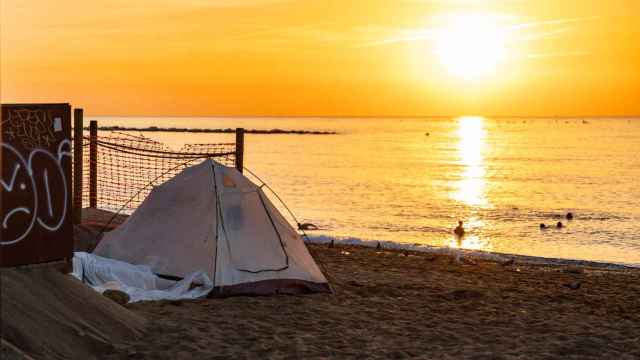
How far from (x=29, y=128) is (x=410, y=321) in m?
5.19

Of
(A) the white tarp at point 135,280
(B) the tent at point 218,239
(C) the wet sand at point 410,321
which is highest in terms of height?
(B) the tent at point 218,239

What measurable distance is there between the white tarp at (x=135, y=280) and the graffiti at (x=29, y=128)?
283 centimetres

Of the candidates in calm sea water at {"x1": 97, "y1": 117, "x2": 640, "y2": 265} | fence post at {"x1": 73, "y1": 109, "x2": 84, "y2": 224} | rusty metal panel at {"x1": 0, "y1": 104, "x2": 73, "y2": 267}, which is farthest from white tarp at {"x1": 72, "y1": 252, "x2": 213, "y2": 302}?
calm sea water at {"x1": 97, "y1": 117, "x2": 640, "y2": 265}

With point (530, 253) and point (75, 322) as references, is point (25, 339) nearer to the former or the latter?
point (75, 322)

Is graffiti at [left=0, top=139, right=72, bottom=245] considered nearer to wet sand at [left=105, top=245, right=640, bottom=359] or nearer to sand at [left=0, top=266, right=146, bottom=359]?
→ sand at [left=0, top=266, right=146, bottom=359]

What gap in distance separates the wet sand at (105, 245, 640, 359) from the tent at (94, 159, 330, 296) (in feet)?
1.22

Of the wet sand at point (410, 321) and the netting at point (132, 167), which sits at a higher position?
the netting at point (132, 167)

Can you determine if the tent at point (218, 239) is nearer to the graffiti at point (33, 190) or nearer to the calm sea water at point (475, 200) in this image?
the graffiti at point (33, 190)

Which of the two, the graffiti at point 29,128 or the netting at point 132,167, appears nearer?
the graffiti at point 29,128

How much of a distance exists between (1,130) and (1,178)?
500 mm

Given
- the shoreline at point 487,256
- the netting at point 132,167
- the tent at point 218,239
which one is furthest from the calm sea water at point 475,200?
the tent at point 218,239

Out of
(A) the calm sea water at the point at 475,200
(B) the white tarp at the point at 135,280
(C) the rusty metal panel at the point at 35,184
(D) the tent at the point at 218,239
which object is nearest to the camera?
(C) the rusty metal panel at the point at 35,184

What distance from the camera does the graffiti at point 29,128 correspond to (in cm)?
828

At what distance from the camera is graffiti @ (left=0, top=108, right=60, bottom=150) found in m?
8.28
